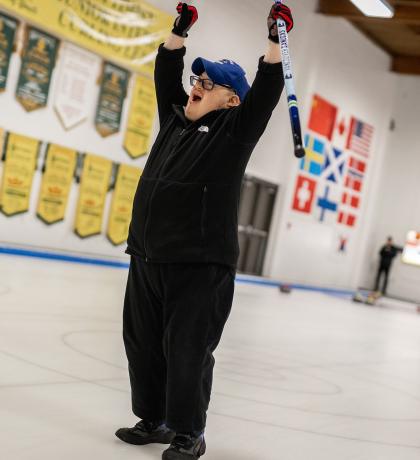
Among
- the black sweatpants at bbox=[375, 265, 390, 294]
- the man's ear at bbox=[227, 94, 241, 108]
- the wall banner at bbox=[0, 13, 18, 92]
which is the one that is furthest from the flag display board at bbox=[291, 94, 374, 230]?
the man's ear at bbox=[227, 94, 241, 108]

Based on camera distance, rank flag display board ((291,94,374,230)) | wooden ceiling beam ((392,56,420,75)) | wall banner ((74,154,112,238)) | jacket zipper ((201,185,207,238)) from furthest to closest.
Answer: wooden ceiling beam ((392,56,420,75)) < flag display board ((291,94,374,230)) < wall banner ((74,154,112,238)) < jacket zipper ((201,185,207,238))

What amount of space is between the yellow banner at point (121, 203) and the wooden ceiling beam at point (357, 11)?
19.3ft

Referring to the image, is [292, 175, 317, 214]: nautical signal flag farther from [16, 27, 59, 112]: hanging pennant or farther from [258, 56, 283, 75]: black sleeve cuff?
[258, 56, 283, 75]: black sleeve cuff

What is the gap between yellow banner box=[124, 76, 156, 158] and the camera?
39.0ft

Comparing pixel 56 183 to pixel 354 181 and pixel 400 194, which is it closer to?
pixel 354 181

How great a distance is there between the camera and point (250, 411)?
139 inches

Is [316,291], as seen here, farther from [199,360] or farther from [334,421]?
[199,360]

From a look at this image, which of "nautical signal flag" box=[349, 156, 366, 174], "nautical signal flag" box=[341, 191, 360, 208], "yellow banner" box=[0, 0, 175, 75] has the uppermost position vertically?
"yellow banner" box=[0, 0, 175, 75]

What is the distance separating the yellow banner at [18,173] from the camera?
1002 cm

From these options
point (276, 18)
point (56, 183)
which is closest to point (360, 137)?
point (56, 183)

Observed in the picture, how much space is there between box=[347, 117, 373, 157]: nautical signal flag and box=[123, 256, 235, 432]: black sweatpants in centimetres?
1581

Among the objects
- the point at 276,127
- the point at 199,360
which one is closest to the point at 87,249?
the point at 276,127

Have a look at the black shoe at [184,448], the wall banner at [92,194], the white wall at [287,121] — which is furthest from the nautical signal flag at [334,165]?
the black shoe at [184,448]

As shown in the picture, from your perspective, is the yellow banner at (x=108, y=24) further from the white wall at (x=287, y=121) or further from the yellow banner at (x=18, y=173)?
the yellow banner at (x=18, y=173)
